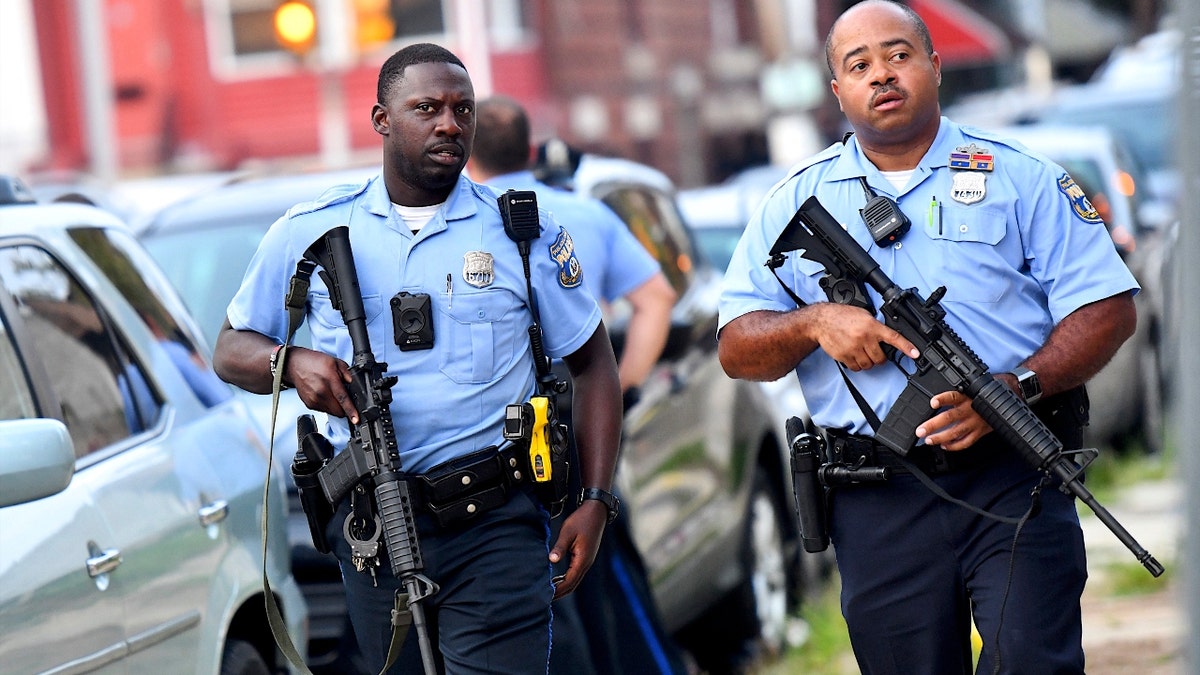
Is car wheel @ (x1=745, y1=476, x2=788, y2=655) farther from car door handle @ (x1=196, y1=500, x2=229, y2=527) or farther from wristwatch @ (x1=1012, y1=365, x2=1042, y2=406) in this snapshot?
wristwatch @ (x1=1012, y1=365, x2=1042, y2=406)

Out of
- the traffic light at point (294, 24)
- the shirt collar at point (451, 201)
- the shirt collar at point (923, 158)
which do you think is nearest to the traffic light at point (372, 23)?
the traffic light at point (294, 24)

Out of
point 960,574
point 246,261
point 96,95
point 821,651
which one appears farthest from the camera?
point 96,95

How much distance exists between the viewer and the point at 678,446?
21.9ft

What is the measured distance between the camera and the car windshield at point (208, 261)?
6.44 metres

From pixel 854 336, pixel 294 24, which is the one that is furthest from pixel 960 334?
pixel 294 24

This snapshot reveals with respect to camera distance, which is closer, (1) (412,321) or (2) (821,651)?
(1) (412,321)

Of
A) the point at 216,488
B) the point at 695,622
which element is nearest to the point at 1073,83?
the point at 695,622

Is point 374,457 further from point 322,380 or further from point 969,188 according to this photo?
point 969,188

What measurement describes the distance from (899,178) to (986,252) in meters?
0.29

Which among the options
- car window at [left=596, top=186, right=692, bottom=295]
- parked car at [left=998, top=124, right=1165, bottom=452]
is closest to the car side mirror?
car window at [left=596, top=186, right=692, bottom=295]

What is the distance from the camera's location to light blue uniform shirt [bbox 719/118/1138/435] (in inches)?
152

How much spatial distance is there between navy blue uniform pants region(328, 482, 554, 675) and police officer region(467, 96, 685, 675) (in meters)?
0.89

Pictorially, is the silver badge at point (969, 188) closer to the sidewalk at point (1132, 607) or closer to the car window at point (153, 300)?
the sidewalk at point (1132, 607)

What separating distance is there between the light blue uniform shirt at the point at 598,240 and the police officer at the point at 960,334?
1919mm
